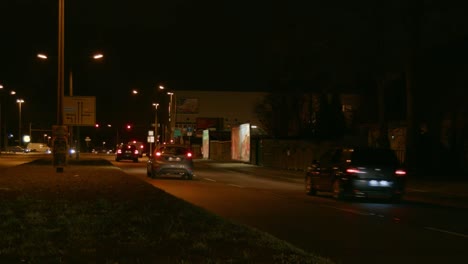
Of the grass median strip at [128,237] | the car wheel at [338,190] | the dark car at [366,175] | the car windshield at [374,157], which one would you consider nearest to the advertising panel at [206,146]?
the car wheel at [338,190]

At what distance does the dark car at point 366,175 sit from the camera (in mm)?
21391

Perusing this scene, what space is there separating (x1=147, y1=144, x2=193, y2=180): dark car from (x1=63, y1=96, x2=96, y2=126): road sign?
16.0 m

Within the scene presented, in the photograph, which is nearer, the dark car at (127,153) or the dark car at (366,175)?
the dark car at (366,175)

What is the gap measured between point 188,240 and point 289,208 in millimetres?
8595

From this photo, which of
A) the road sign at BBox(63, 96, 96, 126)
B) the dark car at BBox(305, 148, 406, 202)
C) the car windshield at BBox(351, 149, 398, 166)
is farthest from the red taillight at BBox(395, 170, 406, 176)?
the road sign at BBox(63, 96, 96, 126)

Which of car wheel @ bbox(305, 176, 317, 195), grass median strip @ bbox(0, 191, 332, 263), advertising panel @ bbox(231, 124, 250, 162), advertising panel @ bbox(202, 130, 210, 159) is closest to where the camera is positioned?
grass median strip @ bbox(0, 191, 332, 263)

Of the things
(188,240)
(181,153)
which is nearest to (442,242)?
(188,240)

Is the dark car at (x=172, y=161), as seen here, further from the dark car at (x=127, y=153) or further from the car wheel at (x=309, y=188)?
the dark car at (x=127, y=153)

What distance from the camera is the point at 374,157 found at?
72.1ft

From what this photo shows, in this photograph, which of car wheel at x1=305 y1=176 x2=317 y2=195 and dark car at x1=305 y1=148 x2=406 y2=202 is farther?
car wheel at x1=305 y1=176 x2=317 y2=195

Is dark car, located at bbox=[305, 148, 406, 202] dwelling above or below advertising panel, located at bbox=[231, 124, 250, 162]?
below

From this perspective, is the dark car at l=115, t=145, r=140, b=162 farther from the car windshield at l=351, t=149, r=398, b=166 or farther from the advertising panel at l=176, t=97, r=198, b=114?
the advertising panel at l=176, t=97, r=198, b=114

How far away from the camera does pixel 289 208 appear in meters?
18.8

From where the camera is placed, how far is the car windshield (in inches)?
856
